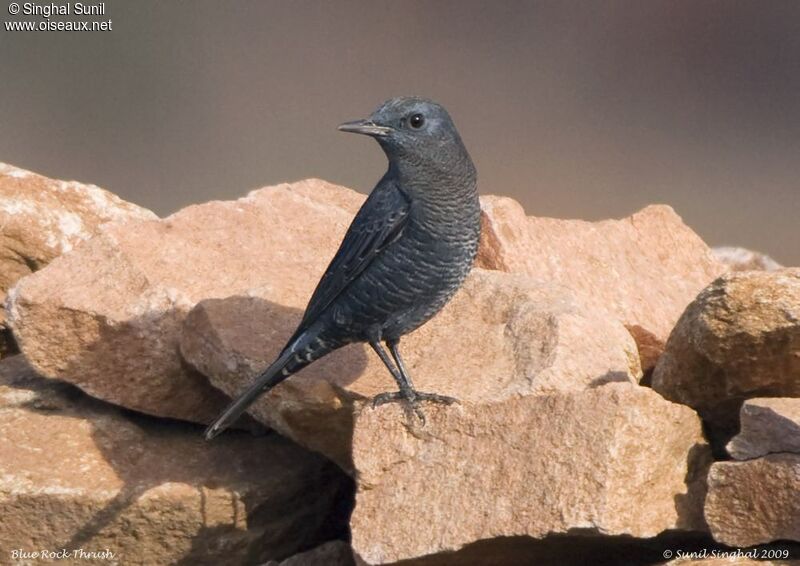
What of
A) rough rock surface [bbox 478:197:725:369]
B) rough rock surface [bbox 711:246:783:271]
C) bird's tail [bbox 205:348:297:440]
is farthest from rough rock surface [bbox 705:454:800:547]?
rough rock surface [bbox 711:246:783:271]

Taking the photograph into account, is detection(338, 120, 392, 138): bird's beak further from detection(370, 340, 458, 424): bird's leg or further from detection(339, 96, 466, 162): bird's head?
detection(370, 340, 458, 424): bird's leg

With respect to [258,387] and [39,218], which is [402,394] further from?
[39,218]

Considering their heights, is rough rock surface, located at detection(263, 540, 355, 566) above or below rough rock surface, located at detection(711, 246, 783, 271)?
below

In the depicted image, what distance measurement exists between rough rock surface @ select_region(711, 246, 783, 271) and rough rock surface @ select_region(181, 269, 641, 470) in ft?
10.5

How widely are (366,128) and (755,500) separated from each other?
1980 mm

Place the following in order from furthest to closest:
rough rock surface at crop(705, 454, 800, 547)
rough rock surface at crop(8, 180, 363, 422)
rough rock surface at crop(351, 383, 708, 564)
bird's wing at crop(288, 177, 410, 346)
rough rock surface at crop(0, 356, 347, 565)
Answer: rough rock surface at crop(8, 180, 363, 422) < rough rock surface at crop(0, 356, 347, 565) < bird's wing at crop(288, 177, 410, 346) < rough rock surface at crop(351, 383, 708, 564) < rough rock surface at crop(705, 454, 800, 547)

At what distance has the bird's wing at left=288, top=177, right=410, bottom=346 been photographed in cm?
518

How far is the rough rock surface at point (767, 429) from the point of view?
14.0 ft

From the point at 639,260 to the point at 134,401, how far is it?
2863mm

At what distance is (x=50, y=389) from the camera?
6.29 meters

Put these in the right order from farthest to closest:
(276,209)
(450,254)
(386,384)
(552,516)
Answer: (276,209) → (386,384) → (450,254) → (552,516)

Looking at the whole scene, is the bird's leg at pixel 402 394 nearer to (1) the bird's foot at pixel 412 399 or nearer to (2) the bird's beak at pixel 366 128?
(1) the bird's foot at pixel 412 399

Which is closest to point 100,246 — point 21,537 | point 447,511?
point 21,537

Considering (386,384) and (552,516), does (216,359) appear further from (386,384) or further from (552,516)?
(552,516)
